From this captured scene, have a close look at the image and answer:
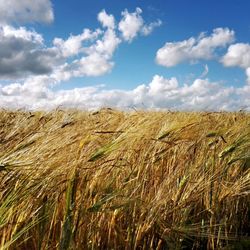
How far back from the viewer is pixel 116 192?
2146 millimetres

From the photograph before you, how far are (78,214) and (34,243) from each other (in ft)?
0.98

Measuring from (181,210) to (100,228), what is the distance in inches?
21.3

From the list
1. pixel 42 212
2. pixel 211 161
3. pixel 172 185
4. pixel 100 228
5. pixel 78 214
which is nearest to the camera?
pixel 78 214

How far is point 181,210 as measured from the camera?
2605 mm

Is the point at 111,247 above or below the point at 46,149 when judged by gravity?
below

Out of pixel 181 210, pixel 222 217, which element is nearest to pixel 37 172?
pixel 181 210

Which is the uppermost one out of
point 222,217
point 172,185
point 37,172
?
point 37,172

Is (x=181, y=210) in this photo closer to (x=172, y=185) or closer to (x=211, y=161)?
(x=172, y=185)

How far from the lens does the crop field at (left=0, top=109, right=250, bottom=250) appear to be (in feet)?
6.61

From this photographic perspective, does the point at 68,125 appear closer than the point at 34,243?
No

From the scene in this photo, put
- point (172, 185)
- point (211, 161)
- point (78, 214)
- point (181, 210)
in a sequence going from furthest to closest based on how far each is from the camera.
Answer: point (211, 161)
point (172, 185)
point (181, 210)
point (78, 214)

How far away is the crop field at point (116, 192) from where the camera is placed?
2014 millimetres

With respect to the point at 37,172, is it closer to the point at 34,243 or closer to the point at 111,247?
the point at 34,243

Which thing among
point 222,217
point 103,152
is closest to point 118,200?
point 103,152
